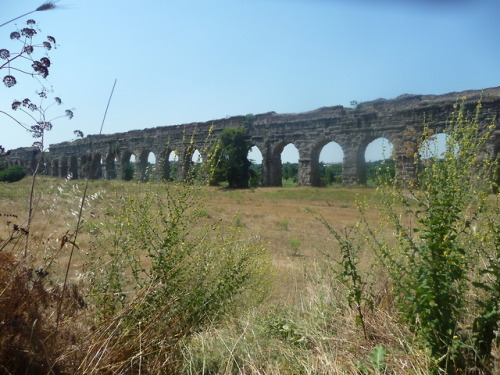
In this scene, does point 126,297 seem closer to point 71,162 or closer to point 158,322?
point 158,322

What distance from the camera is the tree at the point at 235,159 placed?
21406 millimetres

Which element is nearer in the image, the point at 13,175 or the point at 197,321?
the point at 197,321

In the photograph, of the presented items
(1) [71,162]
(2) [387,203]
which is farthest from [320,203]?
(1) [71,162]

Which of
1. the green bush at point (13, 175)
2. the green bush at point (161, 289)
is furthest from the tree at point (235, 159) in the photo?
the green bush at point (161, 289)

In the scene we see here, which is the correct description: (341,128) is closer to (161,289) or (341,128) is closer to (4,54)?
(161,289)

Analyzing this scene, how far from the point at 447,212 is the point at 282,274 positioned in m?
3.23

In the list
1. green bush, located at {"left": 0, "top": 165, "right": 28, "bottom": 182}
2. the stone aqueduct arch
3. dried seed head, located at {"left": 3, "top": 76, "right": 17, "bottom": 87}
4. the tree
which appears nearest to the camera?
dried seed head, located at {"left": 3, "top": 76, "right": 17, "bottom": 87}

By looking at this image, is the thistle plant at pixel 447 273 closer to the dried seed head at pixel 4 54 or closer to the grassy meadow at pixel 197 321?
the grassy meadow at pixel 197 321

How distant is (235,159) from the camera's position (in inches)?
865

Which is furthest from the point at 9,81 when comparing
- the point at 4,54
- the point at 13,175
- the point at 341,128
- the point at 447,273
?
the point at 341,128

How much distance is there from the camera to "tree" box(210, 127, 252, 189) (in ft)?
70.2

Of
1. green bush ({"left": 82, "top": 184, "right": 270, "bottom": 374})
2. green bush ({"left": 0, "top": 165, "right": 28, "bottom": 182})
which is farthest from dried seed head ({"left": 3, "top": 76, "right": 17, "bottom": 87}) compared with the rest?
green bush ({"left": 0, "top": 165, "right": 28, "bottom": 182})

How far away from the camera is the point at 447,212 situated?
2.84 m

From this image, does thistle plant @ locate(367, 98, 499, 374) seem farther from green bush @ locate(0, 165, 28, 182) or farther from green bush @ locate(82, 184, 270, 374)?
green bush @ locate(0, 165, 28, 182)
